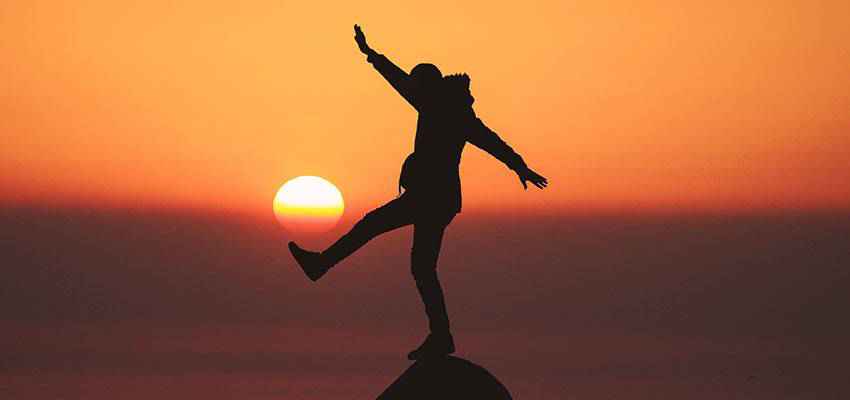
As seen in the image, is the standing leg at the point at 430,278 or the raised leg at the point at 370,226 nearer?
the raised leg at the point at 370,226

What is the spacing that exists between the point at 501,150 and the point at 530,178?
51 centimetres

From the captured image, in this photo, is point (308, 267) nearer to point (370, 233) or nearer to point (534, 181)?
point (370, 233)

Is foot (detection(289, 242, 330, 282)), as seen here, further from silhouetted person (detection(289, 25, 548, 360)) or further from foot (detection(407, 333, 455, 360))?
foot (detection(407, 333, 455, 360))

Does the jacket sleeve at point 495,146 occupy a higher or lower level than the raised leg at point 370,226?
higher

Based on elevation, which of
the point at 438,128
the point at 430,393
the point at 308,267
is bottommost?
the point at 430,393

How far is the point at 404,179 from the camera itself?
894 inches

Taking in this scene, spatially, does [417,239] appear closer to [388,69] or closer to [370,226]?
[370,226]

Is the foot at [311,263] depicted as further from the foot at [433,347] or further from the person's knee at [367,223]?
the foot at [433,347]

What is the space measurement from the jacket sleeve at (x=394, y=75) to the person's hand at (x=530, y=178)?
5.46 feet

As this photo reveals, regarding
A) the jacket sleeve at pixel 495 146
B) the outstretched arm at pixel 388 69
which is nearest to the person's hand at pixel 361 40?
the outstretched arm at pixel 388 69

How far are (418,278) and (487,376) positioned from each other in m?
1.69

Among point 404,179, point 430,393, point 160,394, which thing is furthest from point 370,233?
point 160,394

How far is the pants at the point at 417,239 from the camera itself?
73.7ft

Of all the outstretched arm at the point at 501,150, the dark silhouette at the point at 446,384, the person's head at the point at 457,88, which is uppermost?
the person's head at the point at 457,88
